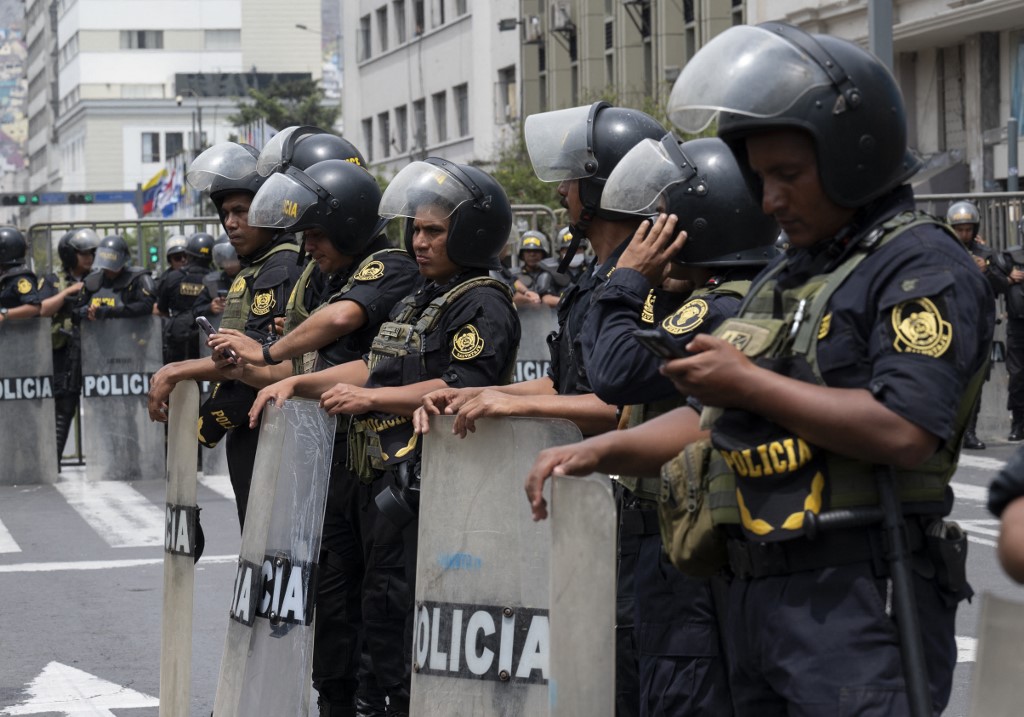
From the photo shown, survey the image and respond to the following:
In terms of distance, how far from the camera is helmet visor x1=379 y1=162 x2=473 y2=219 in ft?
17.7

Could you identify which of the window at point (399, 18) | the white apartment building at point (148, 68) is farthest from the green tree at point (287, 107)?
the white apartment building at point (148, 68)

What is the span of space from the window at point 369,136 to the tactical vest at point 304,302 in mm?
53995

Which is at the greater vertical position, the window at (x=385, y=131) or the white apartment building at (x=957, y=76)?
the window at (x=385, y=131)

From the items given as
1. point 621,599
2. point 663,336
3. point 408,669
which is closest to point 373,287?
point 408,669

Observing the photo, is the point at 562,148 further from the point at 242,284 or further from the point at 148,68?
the point at 148,68

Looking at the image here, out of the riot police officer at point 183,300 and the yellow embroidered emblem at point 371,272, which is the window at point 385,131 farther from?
the yellow embroidered emblem at point 371,272

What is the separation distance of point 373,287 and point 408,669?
1.30 m

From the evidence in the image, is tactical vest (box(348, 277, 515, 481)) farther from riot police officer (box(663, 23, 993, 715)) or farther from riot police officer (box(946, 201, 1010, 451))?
riot police officer (box(946, 201, 1010, 451))

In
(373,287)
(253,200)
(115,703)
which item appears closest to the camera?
(373,287)

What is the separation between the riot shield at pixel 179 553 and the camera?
558 cm

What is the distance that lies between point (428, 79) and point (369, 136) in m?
6.56

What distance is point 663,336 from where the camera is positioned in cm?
294

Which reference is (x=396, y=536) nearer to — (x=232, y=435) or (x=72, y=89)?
(x=232, y=435)

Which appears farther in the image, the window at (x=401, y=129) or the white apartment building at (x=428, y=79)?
the window at (x=401, y=129)
